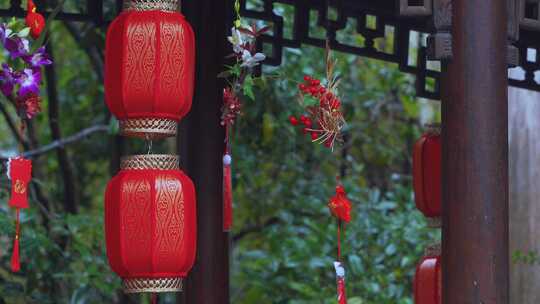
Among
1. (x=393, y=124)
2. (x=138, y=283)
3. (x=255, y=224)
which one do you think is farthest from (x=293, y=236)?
(x=138, y=283)

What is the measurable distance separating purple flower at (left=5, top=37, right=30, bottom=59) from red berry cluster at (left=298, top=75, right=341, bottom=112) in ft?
3.13

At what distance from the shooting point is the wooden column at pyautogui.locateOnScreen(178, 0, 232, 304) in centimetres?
457

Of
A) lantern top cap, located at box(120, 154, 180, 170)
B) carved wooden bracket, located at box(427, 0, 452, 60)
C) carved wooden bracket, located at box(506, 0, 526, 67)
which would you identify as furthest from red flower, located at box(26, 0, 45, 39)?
carved wooden bracket, located at box(506, 0, 526, 67)

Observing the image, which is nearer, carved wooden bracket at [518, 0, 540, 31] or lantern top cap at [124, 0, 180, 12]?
lantern top cap at [124, 0, 180, 12]

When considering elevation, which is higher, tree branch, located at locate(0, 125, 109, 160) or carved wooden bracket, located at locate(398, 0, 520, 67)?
carved wooden bracket, located at locate(398, 0, 520, 67)

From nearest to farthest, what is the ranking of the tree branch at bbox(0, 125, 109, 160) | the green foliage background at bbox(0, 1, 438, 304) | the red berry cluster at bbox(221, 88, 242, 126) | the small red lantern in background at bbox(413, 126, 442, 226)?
1. the red berry cluster at bbox(221, 88, 242, 126)
2. the small red lantern in background at bbox(413, 126, 442, 226)
3. the green foliage background at bbox(0, 1, 438, 304)
4. the tree branch at bbox(0, 125, 109, 160)

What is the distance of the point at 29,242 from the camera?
6.18 metres

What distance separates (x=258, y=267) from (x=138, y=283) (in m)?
3.87

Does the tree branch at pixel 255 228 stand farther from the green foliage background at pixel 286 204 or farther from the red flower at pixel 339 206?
the red flower at pixel 339 206

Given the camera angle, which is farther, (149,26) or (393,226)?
(393,226)

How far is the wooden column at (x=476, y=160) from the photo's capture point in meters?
3.48

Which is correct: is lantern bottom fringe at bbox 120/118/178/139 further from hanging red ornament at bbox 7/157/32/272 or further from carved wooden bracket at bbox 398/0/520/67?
carved wooden bracket at bbox 398/0/520/67

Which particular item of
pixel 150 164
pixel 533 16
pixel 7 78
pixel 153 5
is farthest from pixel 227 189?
pixel 533 16

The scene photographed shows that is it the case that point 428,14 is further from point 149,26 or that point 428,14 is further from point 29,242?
point 29,242
